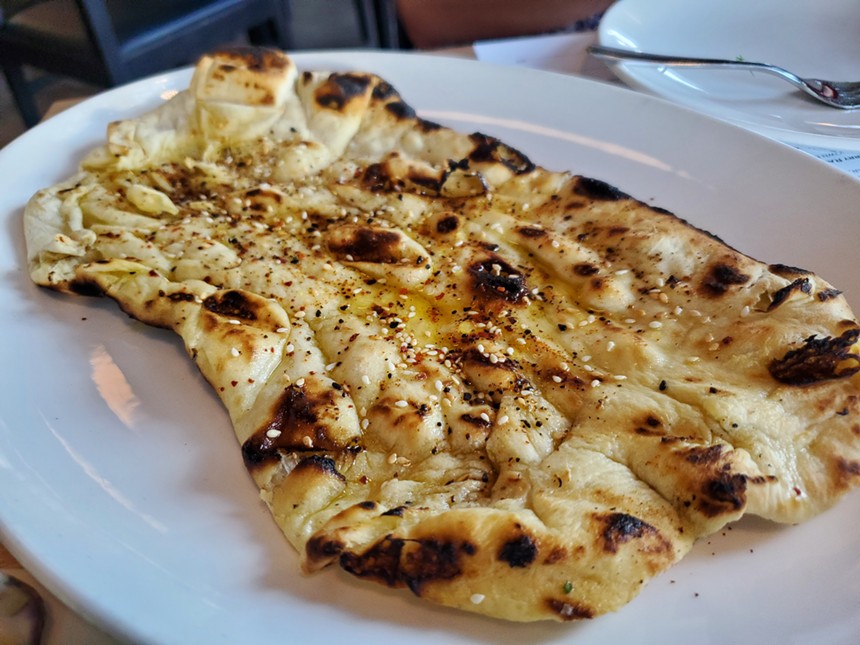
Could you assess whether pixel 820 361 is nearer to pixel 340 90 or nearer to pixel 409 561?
pixel 409 561

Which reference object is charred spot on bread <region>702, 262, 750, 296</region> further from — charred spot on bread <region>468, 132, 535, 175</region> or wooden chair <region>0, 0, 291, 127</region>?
wooden chair <region>0, 0, 291, 127</region>

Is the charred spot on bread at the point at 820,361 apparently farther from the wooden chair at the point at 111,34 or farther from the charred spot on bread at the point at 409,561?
the wooden chair at the point at 111,34

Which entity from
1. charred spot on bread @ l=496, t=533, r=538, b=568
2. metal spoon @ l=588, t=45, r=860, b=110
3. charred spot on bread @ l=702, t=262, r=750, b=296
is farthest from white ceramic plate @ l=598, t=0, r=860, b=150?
charred spot on bread @ l=496, t=533, r=538, b=568

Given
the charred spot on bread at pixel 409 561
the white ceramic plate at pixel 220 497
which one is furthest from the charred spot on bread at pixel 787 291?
the charred spot on bread at pixel 409 561

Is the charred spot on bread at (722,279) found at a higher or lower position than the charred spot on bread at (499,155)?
lower

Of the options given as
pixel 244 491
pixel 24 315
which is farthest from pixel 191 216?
pixel 244 491
